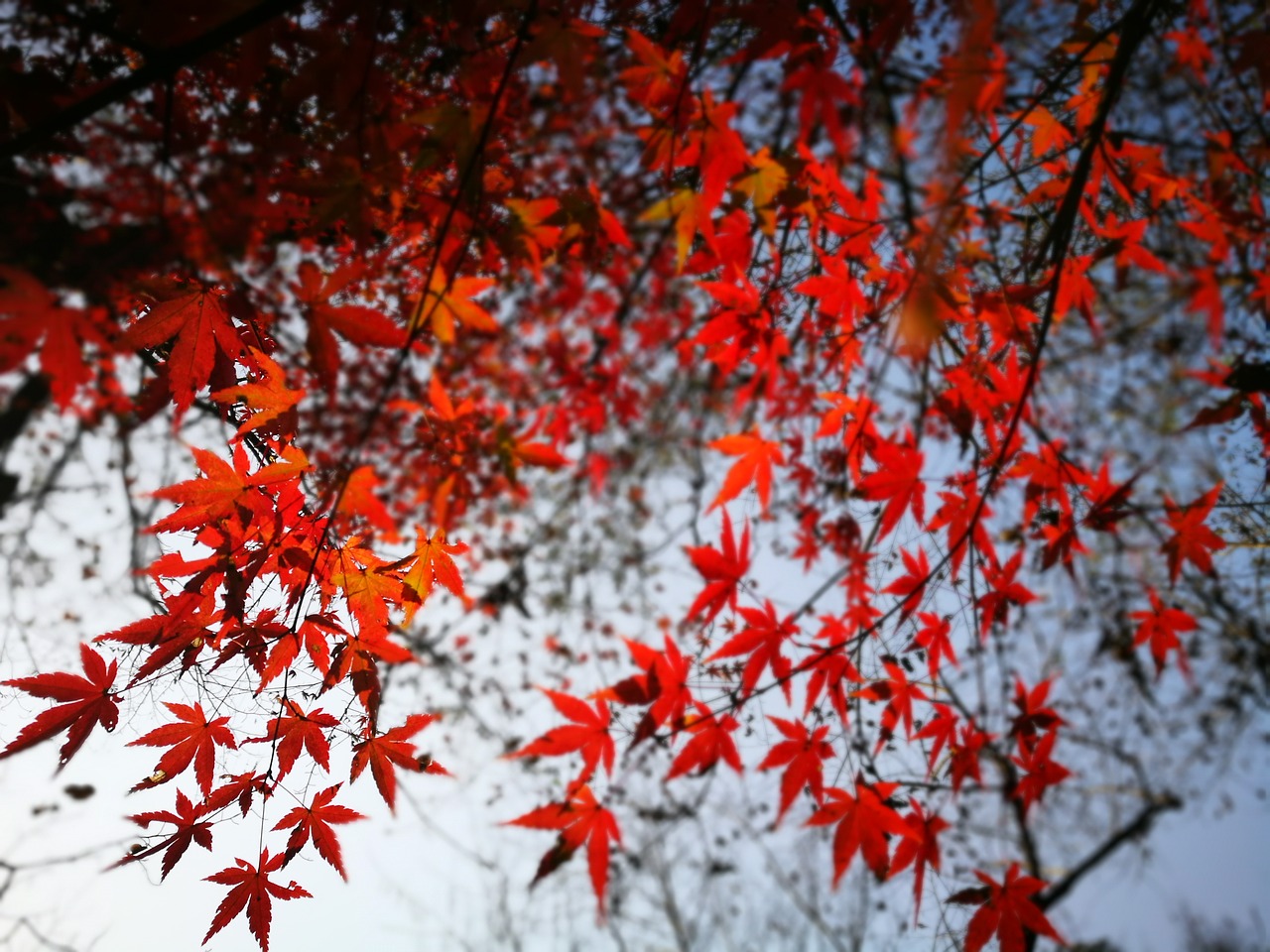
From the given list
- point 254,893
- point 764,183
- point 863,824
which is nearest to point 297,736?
point 254,893

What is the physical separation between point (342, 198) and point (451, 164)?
0.51 metres

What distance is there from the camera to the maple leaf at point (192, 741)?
1.53 m

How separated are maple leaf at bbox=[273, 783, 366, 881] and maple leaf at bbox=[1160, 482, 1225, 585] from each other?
2.78 meters

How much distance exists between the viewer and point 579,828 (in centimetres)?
190

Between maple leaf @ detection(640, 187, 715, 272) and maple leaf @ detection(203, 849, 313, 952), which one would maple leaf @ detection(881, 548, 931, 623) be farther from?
maple leaf @ detection(203, 849, 313, 952)

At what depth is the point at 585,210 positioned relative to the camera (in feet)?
6.73

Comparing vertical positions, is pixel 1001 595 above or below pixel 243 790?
above

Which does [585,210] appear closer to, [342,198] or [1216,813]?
[342,198]

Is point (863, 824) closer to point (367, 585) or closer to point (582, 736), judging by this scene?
point (582, 736)

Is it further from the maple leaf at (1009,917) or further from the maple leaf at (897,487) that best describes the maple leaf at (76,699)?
the maple leaf at (1009,917)

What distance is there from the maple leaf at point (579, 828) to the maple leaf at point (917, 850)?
868 mm

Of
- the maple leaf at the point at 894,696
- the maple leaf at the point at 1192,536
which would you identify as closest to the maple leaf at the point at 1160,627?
the maple leaf at the point at 1192,536

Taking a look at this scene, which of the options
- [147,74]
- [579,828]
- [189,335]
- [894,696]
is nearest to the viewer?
[147,74]

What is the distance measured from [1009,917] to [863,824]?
515 mm
